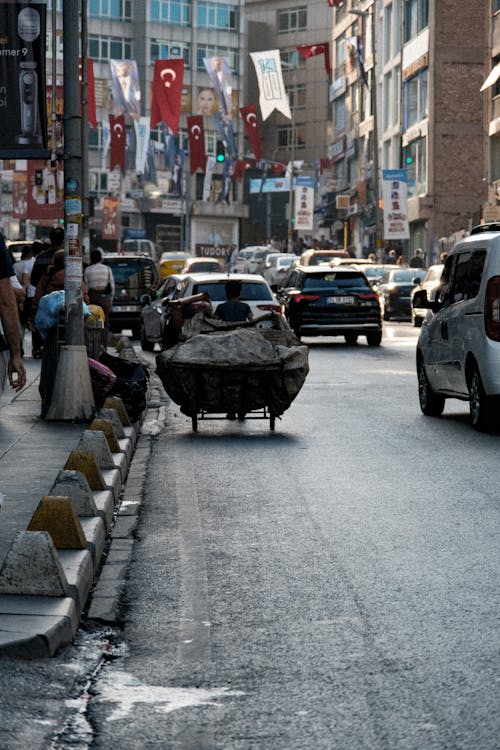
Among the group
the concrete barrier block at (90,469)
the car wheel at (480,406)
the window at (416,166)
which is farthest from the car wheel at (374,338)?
the window at (416,166)

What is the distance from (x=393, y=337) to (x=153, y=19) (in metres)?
82.3

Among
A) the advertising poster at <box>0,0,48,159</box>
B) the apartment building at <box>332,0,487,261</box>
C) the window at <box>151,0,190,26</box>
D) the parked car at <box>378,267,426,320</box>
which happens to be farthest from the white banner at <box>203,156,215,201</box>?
the advertising poster at <box>0,0,48,159</box>

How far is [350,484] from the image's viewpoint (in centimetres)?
1175

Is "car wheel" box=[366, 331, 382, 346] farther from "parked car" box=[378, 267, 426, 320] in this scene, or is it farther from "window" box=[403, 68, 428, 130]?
"window" box=[403, 68, 428, 130]

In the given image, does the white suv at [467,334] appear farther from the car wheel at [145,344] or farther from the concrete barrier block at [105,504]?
the car wheel at [145,344]

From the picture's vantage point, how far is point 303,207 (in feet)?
310

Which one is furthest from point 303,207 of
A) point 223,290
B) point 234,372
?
point 234,372

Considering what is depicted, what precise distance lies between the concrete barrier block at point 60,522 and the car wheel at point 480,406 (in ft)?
25.3

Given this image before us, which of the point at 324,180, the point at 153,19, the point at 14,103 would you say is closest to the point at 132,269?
the point at 14,103

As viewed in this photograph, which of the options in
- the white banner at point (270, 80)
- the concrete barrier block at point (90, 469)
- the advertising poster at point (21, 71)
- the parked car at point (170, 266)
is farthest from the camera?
the white banner at point (270, 80)

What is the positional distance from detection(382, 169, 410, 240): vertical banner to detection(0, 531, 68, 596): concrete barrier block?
5745 centimetres

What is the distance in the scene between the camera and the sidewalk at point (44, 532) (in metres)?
6.31

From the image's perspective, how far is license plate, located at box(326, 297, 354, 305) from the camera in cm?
3300

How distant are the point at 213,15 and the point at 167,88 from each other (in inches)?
1734
